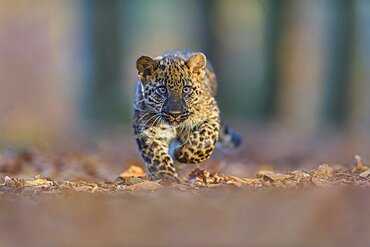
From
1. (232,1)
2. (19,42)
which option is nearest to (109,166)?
(232,1)

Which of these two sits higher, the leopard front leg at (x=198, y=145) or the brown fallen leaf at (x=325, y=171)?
the leopard front leg at (x=198, y=145)

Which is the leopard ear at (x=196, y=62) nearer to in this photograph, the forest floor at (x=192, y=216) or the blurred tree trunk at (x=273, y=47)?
the forest floor at (x=192, y=216)

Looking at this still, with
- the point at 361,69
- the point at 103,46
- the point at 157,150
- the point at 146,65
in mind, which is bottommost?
the point at 157,150

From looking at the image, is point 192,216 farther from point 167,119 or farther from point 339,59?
point 339,59

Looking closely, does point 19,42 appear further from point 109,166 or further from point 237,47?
point 109,166

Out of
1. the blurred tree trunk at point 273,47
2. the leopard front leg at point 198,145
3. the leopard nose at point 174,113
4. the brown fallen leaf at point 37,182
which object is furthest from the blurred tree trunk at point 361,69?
the brown fallen leaf at point 37,182

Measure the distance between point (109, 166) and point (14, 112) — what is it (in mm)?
15883

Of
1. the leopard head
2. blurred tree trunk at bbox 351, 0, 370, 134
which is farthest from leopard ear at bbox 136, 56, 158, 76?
blurred tree trunk at bbox 351, 0, 370, 134

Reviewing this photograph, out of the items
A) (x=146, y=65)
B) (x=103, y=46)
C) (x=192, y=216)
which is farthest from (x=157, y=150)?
(x=103, y=46)

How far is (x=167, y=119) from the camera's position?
Answer: 9.05m

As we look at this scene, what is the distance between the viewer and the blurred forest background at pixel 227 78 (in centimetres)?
2450

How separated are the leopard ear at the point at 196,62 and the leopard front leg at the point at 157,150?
0.68 meters

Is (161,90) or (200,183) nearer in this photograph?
(200,183)

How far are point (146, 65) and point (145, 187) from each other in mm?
1707
